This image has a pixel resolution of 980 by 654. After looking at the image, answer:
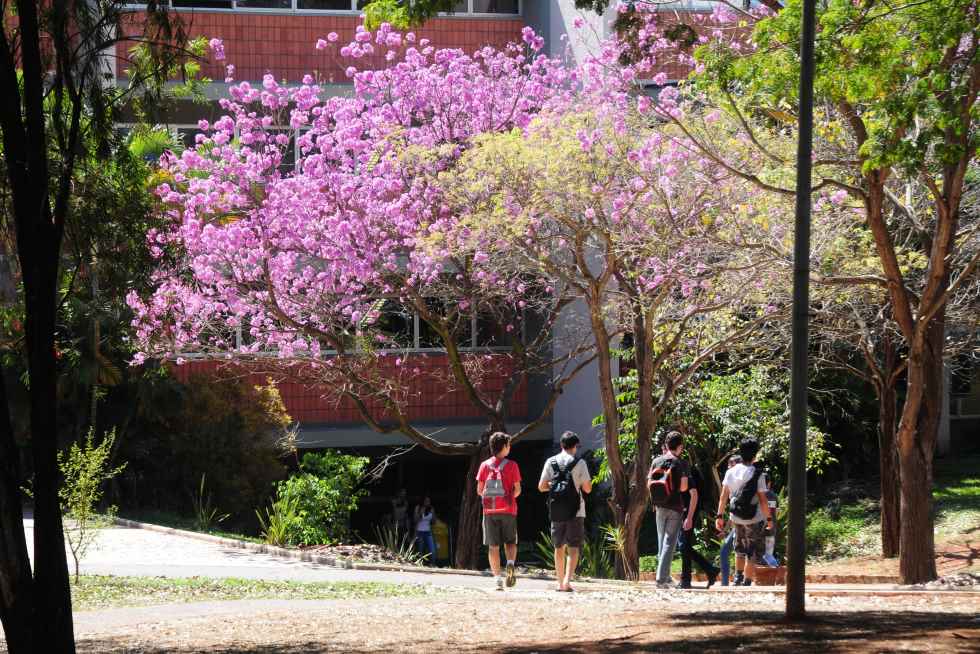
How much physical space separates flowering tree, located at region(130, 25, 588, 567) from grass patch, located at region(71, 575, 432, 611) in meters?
4.98

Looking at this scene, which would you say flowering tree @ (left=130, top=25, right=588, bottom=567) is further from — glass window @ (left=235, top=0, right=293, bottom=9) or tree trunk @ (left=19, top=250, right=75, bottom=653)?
tree trunk @ (left=19, top=250, right=75, bottom=653)

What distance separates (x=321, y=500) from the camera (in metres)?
19.1

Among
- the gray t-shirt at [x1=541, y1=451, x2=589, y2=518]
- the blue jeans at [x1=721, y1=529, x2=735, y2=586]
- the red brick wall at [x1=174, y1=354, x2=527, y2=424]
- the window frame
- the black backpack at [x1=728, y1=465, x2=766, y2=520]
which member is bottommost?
the blue jeans at [x1=721, y1=529, x2=735, y2=586]

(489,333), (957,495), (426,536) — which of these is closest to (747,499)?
(426,536)

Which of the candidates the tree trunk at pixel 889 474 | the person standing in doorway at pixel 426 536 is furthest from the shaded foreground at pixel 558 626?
the person standing in doorway at pixel 426 536

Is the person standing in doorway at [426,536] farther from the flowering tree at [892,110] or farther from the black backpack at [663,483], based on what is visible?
the black backpack at [663,483]

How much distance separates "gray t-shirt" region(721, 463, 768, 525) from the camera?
12.5 meters

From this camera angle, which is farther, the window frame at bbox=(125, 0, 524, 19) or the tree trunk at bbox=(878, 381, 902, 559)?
the window frame at bbox=(125, 0, 524, 19)

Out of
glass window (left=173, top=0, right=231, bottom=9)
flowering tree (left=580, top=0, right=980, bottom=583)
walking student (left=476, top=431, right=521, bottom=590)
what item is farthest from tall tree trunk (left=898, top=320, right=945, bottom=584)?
glass window (left=173, top=0, right=231, bottom=9)

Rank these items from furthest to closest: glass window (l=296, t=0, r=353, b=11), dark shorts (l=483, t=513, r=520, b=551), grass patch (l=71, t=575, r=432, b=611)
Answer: glass window (l=296, t=0, r=353, b=11) → dark shorts (l=483, t=513, r=520, b=551) → grass patch (l=71, t=575, r=432, b=611)

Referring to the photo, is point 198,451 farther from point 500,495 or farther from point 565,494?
point 565,494

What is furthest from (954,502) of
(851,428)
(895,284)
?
(895,284)

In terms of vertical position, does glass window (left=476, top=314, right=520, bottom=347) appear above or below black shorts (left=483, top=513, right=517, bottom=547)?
above

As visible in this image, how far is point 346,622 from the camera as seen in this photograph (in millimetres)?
9562
